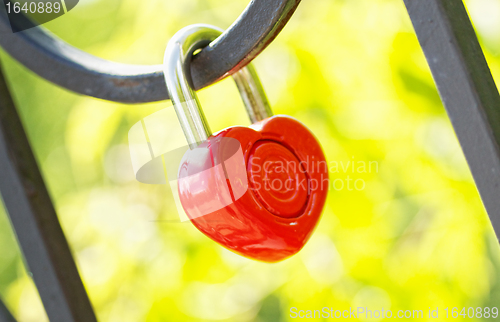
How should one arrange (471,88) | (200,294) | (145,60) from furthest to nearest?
(145,60), (200,294), (471,88)

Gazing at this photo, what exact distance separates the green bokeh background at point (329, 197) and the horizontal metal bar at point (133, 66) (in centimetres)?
79

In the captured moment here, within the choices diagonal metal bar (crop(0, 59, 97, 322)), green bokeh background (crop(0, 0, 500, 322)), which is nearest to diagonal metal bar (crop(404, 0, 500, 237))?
diagonal metal bar (crop(0, 59, 97, 322))

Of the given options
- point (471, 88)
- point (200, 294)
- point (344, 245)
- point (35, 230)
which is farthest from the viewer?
point (200, 294)

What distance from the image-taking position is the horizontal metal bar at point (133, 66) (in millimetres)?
229

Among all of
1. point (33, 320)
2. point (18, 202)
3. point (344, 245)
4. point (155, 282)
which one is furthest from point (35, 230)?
point (33, 320)

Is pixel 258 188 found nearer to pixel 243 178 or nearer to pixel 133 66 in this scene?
pixel 243 178

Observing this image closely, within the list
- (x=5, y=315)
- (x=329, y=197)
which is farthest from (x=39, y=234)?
(x=329, y=197)

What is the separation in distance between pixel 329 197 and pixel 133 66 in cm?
84

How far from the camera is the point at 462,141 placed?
0.59 ft

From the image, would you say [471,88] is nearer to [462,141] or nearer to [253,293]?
[462,141]

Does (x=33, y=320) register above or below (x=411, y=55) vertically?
below

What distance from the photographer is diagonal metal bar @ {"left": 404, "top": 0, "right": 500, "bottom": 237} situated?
6.8 inches

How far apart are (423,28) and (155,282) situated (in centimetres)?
118

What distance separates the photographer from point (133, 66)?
1.05 feet
